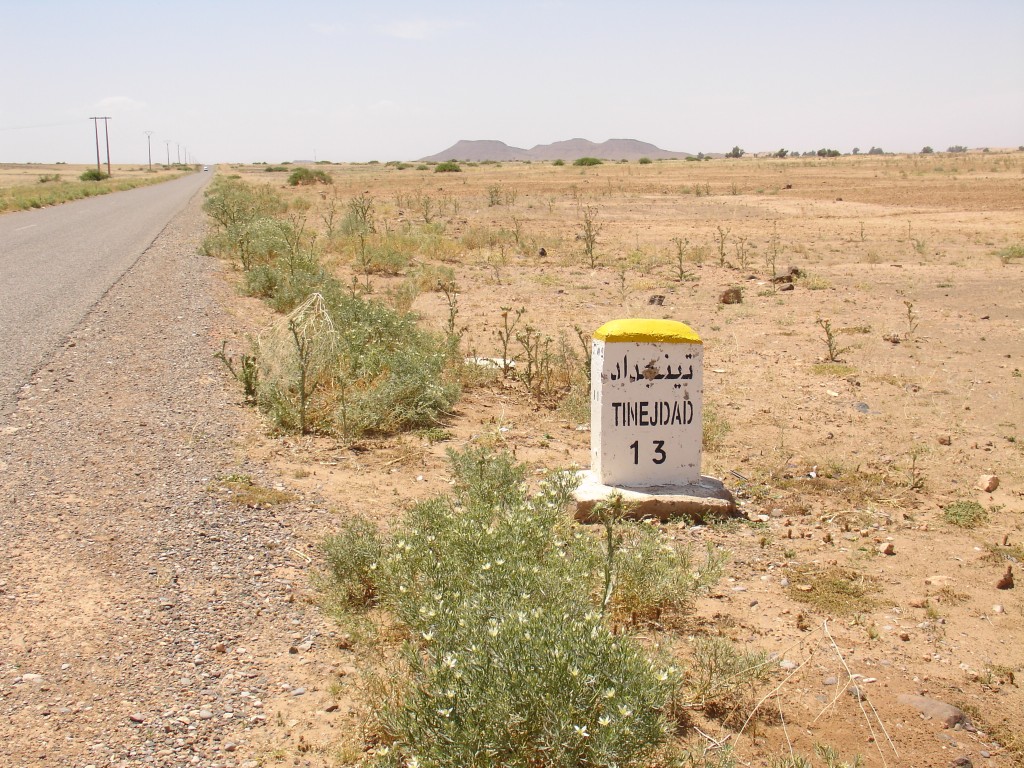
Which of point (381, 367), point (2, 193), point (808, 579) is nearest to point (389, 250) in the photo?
point (381, 367)

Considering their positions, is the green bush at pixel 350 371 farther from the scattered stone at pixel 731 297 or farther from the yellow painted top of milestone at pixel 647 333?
the scattered stone at pixel 731 297

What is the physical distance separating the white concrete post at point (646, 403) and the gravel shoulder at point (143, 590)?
75.8 inches

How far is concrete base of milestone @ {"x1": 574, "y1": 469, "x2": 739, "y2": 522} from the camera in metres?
5.41

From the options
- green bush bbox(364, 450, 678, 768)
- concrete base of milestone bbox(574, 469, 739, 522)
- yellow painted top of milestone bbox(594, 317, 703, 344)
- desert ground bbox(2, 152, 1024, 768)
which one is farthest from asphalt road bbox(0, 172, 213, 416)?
green bush bbox(364, 450, 678, 768)

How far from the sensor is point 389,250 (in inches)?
651

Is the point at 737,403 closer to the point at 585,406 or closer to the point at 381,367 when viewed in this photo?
the point at 585,406

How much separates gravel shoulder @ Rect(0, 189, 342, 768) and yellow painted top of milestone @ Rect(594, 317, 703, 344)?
2096 millimetres

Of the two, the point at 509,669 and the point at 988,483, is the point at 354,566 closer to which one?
the point at 509,669

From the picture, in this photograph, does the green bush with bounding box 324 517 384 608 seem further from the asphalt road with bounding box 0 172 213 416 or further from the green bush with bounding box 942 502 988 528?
the asphalt road with bounding box 0 172 213 416

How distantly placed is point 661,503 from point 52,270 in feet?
41.0

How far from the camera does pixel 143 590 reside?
4098 mm

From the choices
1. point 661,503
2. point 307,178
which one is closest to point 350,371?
point 661,503

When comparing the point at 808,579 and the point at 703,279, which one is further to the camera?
the point at 703,279

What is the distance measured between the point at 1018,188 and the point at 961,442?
30.0 m
